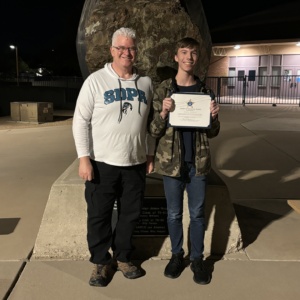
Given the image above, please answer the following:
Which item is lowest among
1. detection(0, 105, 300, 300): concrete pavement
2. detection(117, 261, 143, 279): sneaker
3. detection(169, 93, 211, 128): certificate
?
detection(0, 105, 300, 300): concrete pavement

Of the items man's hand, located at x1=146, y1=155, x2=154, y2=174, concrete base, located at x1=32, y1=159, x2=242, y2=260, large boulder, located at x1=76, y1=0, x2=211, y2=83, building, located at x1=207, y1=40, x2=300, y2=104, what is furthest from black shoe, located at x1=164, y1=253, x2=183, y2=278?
building, located at x1=207, y1=40, x2=300, y2=104

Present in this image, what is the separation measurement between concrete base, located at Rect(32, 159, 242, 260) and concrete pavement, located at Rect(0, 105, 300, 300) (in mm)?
79

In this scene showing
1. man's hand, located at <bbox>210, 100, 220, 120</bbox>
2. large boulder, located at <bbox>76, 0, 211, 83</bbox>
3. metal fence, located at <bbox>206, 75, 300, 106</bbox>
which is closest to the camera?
man's hand, located at <bbox>210, 100, 220, 120</bbox>

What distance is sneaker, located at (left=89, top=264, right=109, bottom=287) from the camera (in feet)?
10.4

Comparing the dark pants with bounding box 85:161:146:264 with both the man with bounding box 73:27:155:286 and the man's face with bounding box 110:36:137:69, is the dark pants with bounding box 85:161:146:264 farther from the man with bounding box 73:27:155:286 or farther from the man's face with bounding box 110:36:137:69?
the man's face with bounding box 110:36:137:69

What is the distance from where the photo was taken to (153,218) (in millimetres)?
3674

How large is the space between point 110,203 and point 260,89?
21643 millimetres

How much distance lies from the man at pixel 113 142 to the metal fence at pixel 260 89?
18.7 metres

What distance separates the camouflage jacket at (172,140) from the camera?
3.01m

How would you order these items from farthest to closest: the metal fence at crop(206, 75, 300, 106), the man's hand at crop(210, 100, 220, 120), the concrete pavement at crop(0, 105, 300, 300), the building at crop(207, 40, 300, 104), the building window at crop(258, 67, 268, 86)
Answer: the building window at crop(258, 67, 268, 86), the building at crop(207, 40, 300, 104), the metal fence at crop(206, 75, 300, 106), the concrete pavement at crop(0, 105, 300, 300), the man's hand at crop(210, 100, 220, 120)

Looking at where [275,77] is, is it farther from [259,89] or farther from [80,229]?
[80,229]

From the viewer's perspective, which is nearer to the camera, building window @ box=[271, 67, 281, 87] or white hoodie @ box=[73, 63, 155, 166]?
white hoodie @ box=[73, 63, 155, 166]

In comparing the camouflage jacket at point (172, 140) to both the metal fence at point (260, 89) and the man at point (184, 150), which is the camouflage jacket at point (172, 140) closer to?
the man at point (184, 150)

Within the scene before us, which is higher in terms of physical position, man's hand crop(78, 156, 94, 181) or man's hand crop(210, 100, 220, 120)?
man's hand crop(210, 100, 220, 120)
